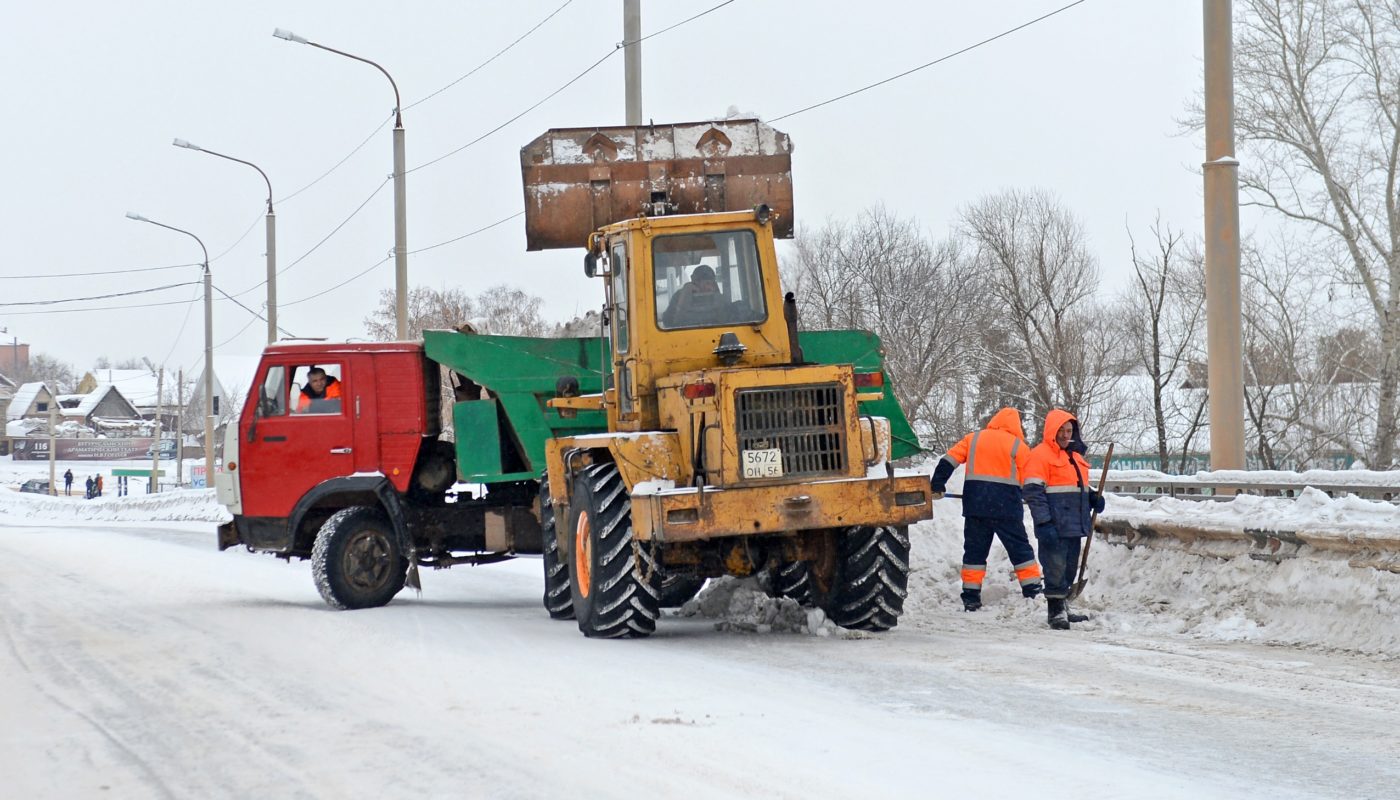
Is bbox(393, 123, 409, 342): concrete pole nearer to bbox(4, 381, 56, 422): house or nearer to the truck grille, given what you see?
the truck grille

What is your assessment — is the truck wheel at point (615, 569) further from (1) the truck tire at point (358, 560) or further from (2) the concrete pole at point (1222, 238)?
(2) the concrete pole at point (1222, 238)

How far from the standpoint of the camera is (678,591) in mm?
11938

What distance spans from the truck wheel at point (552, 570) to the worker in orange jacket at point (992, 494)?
304 centimetres

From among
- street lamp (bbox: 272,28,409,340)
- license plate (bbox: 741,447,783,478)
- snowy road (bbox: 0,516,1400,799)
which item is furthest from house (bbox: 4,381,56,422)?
license plate (bbox: 741,447,783,478)

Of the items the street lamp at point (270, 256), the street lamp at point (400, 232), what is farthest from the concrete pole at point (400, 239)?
the street lamp at point (270, 256)

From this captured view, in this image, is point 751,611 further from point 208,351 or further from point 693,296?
point 208,351

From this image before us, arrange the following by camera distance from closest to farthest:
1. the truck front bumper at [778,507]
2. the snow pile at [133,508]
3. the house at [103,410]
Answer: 1. the truck front bumper at [778,507]
2. the snow pile at [133,508]
3. the house at [103,410]

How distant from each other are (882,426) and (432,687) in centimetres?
371

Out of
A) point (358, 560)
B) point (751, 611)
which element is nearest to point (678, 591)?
point (751, 611)

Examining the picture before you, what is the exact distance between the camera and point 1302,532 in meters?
9.66

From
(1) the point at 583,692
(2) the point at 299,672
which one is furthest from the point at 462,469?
(1) the point at 583,692

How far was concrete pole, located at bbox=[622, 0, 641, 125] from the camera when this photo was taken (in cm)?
1780

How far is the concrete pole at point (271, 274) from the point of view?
1316 inches

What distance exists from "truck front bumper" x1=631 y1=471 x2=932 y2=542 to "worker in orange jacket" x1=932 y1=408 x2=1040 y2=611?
161cm
